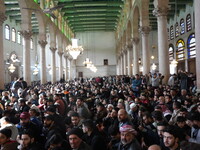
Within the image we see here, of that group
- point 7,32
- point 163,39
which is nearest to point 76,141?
point 163,39

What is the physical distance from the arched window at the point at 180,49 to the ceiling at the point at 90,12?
4054 millimetres

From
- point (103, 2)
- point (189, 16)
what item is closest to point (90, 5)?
point (103, 2)

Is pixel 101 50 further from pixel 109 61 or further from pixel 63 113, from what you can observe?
pixel 63 113

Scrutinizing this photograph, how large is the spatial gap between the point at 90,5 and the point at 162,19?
16880 mm

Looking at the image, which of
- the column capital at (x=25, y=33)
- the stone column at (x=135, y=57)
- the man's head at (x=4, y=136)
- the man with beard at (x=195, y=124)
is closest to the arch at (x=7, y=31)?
the column capital at (x=25, y=33)

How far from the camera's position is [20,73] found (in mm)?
29406

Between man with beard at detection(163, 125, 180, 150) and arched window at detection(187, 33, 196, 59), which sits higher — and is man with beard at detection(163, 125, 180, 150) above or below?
below

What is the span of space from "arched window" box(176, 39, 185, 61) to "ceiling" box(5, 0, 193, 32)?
4.05 metres

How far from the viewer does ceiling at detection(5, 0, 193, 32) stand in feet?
78.8

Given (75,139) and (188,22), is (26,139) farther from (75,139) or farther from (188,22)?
(188,22)

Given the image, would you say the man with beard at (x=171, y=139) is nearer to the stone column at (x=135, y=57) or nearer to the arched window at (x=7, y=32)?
the stone column at (x=135, y=57)

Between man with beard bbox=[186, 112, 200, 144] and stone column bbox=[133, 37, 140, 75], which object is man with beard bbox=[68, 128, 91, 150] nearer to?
man with beard bbox=[186, 112, 200, 144]

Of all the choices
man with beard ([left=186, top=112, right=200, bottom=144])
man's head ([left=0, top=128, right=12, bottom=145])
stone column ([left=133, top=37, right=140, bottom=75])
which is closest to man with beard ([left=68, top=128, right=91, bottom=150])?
man's head ([left=0, top=128, right=12, bottom=145])

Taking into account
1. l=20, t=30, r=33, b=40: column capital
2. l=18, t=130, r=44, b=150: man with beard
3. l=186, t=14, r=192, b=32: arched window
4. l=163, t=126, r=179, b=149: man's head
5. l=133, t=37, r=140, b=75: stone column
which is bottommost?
l=18, t=130, r=44, b=150: man with beard
